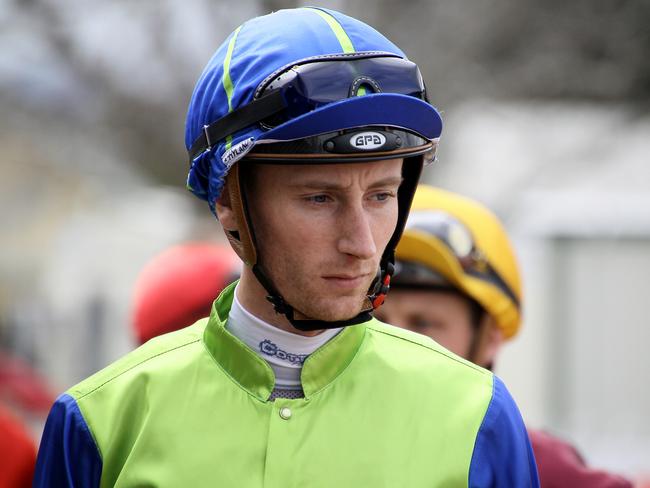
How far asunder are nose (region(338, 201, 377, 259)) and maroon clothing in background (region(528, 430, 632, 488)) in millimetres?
1170

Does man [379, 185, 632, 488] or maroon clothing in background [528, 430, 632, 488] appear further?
man [379, 185, 632, 488]

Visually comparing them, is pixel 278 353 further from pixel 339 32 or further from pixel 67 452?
pixel 339 32

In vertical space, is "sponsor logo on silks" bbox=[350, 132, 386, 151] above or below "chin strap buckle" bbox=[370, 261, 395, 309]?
above

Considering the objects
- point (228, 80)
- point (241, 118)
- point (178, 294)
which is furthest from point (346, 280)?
point (178, 294)

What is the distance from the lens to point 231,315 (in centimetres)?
290

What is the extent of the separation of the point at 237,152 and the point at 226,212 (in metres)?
0.23

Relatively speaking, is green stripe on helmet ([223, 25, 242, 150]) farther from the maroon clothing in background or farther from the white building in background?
the white building in background

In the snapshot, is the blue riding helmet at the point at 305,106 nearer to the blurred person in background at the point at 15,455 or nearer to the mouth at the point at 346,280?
the mouth at the point at 346,280

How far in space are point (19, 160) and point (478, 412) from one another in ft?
67.9

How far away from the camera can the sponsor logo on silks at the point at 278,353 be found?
2.78 meters

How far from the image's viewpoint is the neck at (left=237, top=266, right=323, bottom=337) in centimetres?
281

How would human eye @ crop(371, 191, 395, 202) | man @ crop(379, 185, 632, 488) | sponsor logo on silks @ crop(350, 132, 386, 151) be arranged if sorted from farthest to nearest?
man @ crop(379, 185, 632, 488) → human eye @ crop(371, 191, 395, 202) → sponsor logo on silks @ crop(350, 132, 386, 151)

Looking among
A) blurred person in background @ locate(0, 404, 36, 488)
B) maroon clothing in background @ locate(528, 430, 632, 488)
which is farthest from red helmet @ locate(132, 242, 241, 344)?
maroon clothing in background @ locate(528, 430, 632, 488)

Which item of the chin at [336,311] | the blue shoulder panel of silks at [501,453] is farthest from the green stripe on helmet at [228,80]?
the blue shoulder panel of silks at [501,453]
